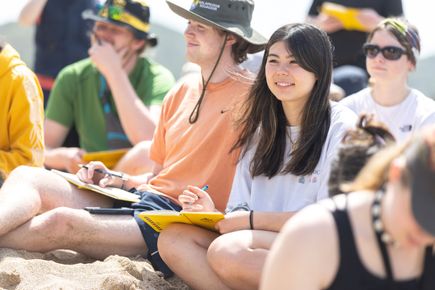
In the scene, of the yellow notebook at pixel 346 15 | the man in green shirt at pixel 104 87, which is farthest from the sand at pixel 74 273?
the yellow notebook at pixel 346 15

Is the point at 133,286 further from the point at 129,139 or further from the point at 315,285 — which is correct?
the point at 129,139

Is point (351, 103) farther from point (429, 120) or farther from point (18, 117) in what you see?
point (18, 117)

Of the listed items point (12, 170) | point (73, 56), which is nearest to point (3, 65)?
point (12, 170)

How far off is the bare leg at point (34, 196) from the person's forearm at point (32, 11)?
2.91 meters

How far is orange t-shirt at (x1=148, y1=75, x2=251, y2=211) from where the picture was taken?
169 inches

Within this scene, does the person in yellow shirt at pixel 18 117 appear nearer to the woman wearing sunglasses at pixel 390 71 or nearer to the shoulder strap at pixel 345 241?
the woman wearing sunglasses at pixel 390 71

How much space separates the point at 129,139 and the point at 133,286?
2032mm

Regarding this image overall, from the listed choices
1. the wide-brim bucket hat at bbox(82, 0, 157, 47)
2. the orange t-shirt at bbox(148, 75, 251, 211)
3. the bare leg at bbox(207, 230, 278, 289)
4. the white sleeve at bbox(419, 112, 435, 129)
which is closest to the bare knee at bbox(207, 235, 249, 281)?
the bare leg at bbox(207, 230, 278, 289)

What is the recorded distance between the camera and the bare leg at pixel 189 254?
3.85 meters

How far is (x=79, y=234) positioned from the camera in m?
4.21

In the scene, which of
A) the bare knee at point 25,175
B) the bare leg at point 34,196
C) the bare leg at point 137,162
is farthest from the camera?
the bare leg at point 137,162

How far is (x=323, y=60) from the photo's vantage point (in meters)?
3.90

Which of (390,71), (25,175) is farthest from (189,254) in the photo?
(390,71)

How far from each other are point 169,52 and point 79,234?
25.4 feet
